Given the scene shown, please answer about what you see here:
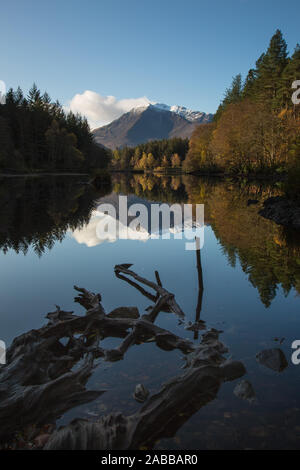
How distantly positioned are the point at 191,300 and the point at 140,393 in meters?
4.81

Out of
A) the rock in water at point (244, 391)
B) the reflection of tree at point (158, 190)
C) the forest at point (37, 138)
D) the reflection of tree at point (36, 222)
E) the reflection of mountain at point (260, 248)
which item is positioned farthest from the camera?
the forest at point (37, 138)

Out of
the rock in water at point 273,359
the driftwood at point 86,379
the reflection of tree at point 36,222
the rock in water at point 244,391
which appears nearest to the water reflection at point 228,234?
the reflection of tree at point 36,222

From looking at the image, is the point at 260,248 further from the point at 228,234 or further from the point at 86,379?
the point at 86,379

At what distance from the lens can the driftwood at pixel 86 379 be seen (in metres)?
4.17

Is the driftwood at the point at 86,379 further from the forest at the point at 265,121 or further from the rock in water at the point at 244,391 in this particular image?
the forest at the point at 265,121

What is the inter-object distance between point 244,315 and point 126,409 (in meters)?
4.69

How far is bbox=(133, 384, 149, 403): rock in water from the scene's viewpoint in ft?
16.4

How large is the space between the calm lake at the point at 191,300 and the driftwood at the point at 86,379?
18 cm

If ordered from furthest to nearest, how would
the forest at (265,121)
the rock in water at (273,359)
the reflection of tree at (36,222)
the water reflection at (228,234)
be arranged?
the forest at (265,121), the reflection of tree at (36,222), the water reflection at (228,234), the rock in water at (273,359)

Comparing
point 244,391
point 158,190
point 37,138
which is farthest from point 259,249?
point 37,138

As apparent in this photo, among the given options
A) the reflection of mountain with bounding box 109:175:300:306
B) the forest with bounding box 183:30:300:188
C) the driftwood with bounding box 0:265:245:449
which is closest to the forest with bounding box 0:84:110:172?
the forest with bounding box 183:30:300:188

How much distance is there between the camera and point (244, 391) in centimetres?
520

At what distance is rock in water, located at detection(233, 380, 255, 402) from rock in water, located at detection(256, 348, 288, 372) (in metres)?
0.98

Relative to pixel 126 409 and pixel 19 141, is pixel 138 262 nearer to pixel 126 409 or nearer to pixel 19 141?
pixel 126 409
